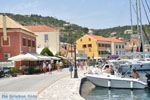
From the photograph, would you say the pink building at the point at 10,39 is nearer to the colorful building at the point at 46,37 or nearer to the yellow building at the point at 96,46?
the colorful building at the point at 46,37

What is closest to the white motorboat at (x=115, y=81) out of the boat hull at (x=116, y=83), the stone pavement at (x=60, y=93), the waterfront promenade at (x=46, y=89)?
the boat hull at (x=116, y=83)

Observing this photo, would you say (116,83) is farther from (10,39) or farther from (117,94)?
(10,39)

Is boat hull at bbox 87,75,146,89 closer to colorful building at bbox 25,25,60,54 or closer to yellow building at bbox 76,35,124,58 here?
colorful building at bbox 25,25,60,54

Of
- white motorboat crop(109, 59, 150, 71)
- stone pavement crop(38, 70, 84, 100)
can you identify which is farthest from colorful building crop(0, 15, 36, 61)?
stone pavement crop(38, 70, 84, 100)

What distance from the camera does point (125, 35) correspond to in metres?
199

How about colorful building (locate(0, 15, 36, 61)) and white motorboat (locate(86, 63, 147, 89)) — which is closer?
white motorboat (locate(86, 63, 147, 89))

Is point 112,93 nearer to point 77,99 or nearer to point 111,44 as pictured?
point 77,99

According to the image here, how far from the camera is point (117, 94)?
28.3 meters

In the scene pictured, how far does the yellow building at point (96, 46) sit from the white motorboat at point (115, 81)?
79955mm

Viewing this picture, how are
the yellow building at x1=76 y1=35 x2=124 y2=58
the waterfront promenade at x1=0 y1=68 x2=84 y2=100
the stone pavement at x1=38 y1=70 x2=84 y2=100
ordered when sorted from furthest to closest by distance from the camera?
the yellow building at x1=76 y1=35 x2=124 y2=58
the waterfront promenade at x1=0 y1=68 x2=84 y2=100
the stone pavement at x1=38 y1=70 x2=84 y2=100

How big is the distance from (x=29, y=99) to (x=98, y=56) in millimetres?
98679

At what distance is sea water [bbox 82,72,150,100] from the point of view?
84.5ft

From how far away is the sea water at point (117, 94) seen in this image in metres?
25.7

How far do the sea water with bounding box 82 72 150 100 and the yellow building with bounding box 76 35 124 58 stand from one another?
8161 cm
